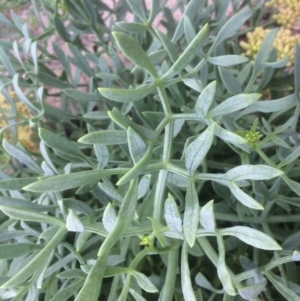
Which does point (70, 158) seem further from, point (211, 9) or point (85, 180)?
point (211, 9)

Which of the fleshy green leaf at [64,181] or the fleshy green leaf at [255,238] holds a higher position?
the fleshy green leaf at [64,181]

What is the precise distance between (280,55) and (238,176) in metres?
0.27

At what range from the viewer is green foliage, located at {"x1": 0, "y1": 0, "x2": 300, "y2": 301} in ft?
1.09

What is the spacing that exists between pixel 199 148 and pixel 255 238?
0.07 metres

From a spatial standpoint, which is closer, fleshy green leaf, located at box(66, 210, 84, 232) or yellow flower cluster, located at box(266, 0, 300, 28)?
fleshy green leaf, located at box(66, 210, 84, 232)

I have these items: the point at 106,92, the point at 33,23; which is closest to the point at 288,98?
the point at 106,92

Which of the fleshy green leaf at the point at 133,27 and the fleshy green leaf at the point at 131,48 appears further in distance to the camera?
the fleshy green leaf at the point at 133,27

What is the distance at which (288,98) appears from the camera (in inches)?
17.2

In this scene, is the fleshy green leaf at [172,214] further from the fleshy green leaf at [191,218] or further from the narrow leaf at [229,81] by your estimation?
the narrow leaf at [229,81]

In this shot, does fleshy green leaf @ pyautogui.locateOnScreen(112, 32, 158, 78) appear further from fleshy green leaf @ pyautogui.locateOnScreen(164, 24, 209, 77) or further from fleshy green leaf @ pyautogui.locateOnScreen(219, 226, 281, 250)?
fleshy green leaf @ pyautogui.locateOnScreen(219, 226, 281, 250)

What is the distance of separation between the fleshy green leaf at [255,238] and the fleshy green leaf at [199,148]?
5cm

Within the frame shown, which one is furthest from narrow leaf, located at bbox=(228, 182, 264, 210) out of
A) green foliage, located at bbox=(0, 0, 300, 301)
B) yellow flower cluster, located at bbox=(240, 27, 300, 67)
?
yellow flower cluster, located at bbox=(240, 27, 300, 67)

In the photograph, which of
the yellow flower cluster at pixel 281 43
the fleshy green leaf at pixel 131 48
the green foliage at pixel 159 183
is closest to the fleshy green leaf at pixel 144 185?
the green foliage at pixel 159 183

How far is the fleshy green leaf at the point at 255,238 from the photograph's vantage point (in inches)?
12.4
